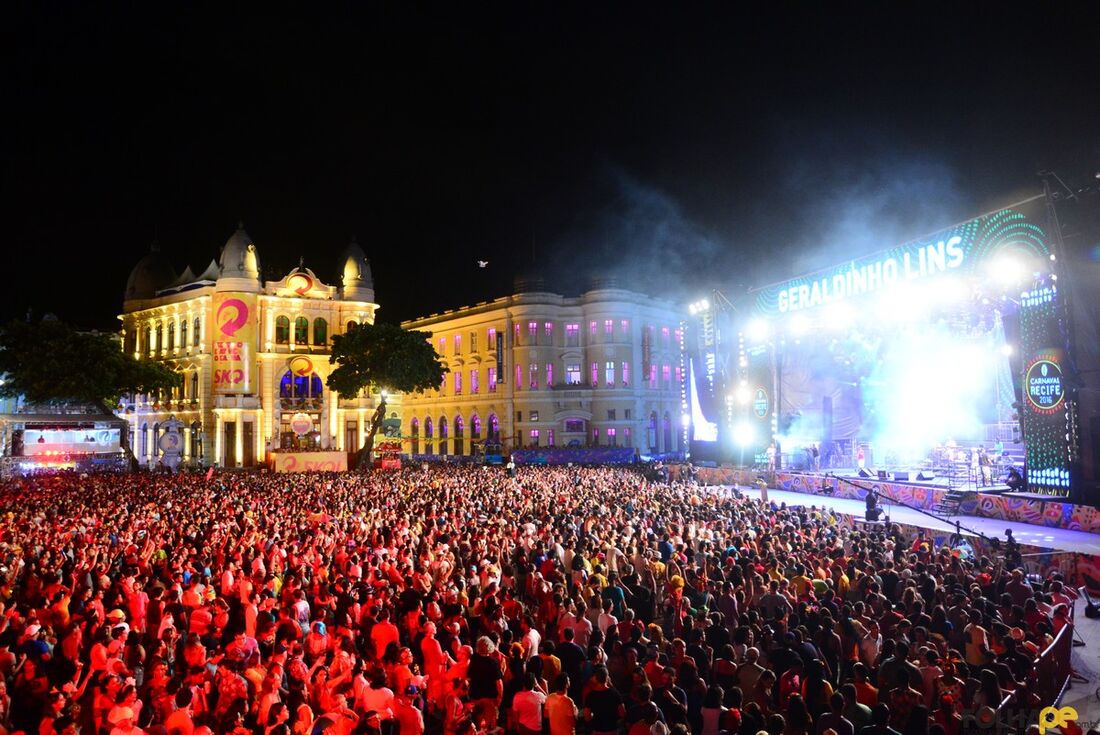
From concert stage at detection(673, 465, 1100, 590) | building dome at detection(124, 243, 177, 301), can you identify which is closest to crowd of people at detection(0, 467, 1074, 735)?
concert stage at detection(673, 465, 1100, 590)

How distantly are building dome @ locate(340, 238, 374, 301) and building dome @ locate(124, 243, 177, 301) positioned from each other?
17.7 m

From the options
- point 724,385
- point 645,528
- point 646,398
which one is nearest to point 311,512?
point 645,528

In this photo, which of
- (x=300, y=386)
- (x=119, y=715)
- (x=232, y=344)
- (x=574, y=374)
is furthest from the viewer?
(x=574, y=374)

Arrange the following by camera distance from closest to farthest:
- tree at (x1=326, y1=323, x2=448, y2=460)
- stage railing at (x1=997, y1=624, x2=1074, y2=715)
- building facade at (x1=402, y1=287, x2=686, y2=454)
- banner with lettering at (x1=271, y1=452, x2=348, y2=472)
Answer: stage railing at (x1=997, y1=624, x2=1074, y2=715), banner with lettering at (x1=271, y1=452, x2=348, y2=472), tree at (x1=326, y1=323, x2=448, y2=460), building facade at (x1=402, y1=287, x2=686, y2=454)

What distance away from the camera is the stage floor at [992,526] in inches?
711

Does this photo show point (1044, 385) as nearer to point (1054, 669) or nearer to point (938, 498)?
point (938, 498)

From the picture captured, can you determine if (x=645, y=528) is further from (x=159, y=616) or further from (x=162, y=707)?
(x=162, y=707)

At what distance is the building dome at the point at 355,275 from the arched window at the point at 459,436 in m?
13.0

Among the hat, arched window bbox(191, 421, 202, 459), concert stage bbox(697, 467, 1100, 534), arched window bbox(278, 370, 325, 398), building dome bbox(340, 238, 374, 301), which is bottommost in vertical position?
concert stage bbox(697, 467, 1100, 534)

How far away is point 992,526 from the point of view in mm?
21781

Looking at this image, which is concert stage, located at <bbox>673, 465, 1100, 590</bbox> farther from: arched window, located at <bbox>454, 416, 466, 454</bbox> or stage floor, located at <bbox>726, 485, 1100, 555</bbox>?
arched window, located at <bbox>454, 416, 466, 454</bbox>

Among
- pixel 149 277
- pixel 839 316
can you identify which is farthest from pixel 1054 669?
pixel 149 277

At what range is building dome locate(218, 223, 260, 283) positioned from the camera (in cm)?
5650

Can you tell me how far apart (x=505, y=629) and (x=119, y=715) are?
162 inches
